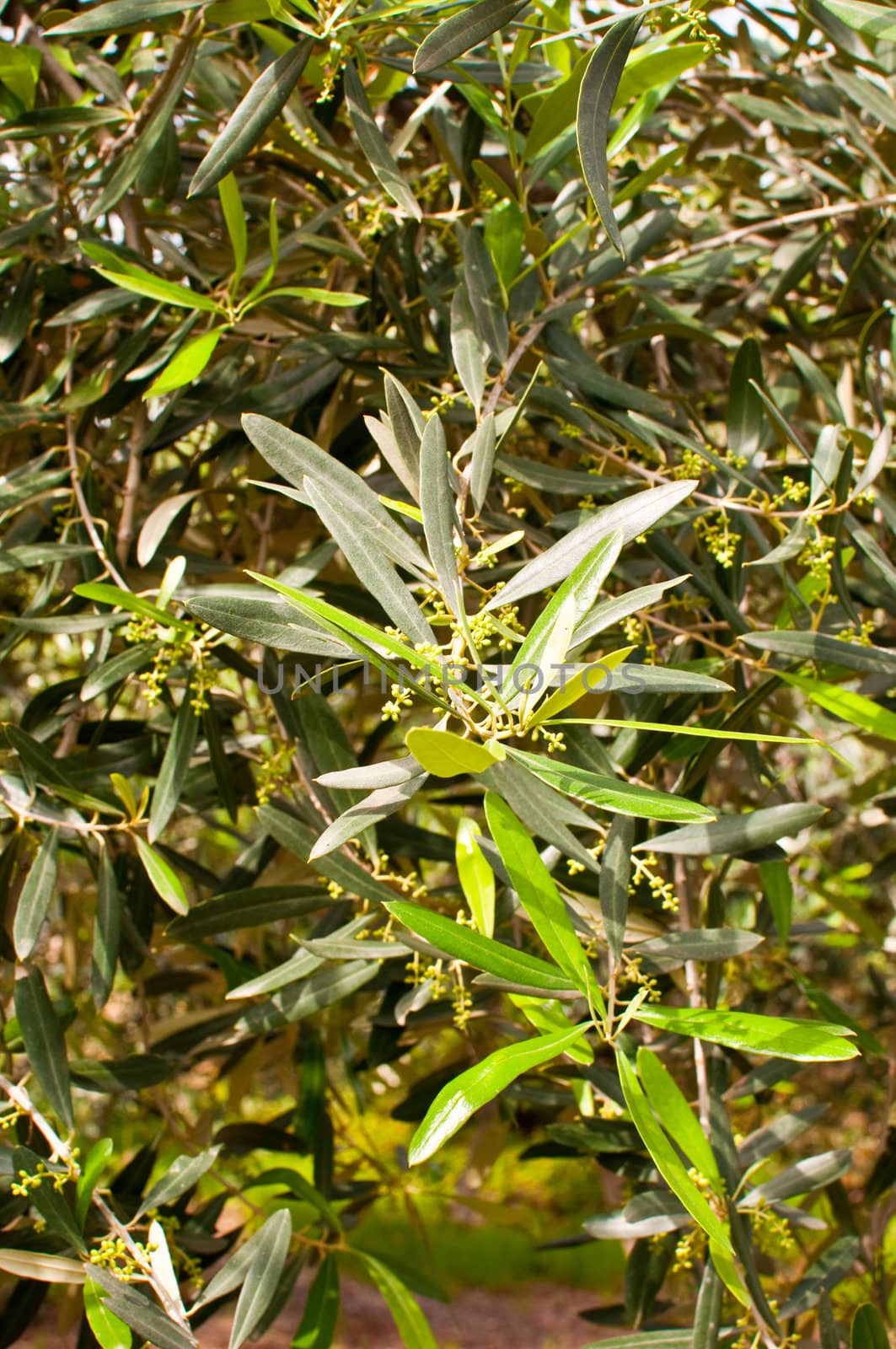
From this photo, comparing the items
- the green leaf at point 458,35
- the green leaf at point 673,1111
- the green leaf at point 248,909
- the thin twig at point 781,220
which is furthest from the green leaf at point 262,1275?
the thin twig at point 781,220

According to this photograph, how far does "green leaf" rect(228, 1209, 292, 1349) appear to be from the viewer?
0.94 meters

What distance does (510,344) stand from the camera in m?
1.15

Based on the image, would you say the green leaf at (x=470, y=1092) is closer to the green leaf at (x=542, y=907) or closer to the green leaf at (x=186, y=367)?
the green leaf at (x=542, y=907)

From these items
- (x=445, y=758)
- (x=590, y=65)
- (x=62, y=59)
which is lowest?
(x=445, y=758)

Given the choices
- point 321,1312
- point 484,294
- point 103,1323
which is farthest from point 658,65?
point 321,1312

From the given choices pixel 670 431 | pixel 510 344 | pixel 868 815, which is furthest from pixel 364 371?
pixel 868 815

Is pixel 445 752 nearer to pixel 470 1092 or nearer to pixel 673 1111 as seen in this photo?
pixel 470 1092

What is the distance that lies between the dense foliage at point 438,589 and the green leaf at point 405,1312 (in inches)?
0.5

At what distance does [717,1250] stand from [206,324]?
1.03 m

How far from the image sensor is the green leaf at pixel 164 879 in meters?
1.00

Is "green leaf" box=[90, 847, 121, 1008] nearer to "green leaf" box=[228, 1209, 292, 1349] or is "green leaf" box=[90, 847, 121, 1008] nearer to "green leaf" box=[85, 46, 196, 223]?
"green leaf" box=[228, 1209, 292, 1349]

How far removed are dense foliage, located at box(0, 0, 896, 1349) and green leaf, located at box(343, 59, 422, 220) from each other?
0.01 metres

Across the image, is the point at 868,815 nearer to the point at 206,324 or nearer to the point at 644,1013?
the point at 644,1013

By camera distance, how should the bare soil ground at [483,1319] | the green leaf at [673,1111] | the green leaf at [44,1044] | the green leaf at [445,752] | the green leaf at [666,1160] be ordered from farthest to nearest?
the bare soil ground at [483,1319]
the green leaf at [44,1044]
the green leaf at [673,1111]
the green leaf at [666,1160]
the green leaf at [445,752]
